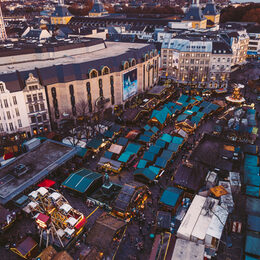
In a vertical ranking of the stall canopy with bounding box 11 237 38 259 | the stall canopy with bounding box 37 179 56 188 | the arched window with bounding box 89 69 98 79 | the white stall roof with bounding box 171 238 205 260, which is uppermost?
the arched window with bounding box 89 69 98 79

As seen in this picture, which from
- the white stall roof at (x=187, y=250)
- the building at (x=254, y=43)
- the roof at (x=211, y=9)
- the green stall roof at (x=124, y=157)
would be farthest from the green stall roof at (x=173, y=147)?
the roof at (x=211, y=9)

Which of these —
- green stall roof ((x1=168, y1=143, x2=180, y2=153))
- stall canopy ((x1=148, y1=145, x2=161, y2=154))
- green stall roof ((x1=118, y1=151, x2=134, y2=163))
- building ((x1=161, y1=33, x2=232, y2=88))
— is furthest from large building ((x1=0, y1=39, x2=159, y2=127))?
green stall roof ((x1=168, y1=143, x2=180, y2=153))

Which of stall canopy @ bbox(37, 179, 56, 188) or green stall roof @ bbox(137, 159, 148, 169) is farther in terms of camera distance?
green stall roof @ bbox(137, 159, 148, 169)

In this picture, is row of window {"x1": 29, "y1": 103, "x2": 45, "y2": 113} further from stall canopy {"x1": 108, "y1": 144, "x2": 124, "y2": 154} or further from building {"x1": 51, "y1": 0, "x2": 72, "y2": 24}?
building {"x1": 51, "y1": 0, "x2": 72, "y2": 24}

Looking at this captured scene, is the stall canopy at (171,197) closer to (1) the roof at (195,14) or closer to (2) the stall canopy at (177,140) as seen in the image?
(2) the stall canopy at (177,140)

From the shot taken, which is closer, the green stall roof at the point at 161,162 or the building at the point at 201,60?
the green stall roof at the point at 161,162

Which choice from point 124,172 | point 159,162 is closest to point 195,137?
point 159,162

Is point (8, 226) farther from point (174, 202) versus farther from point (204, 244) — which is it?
point (204, 244)
